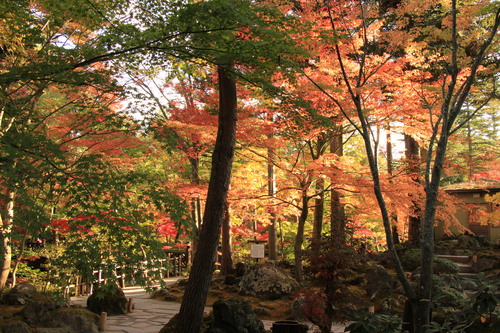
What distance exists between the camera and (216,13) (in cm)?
513

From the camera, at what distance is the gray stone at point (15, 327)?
281 inches

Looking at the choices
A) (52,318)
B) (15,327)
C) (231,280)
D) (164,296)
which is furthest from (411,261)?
(15,327)

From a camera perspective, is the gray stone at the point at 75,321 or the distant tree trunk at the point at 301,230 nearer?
the gray stone at the point at 75,321

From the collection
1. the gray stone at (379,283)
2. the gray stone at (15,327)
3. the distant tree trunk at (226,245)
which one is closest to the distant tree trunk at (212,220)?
the gray stone at (15,327)

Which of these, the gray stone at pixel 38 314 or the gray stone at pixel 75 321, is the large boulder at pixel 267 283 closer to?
the gray stone at pixel 75 321

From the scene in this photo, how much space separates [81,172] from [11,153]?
1.11 meters

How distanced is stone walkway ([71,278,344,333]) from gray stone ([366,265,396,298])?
8.17 feet

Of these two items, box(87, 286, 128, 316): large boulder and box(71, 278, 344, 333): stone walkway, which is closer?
box(71, 278, 344, 333): stone walkway

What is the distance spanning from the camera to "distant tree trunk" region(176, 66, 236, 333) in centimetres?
689

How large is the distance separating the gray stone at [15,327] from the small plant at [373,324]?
591 centimetres

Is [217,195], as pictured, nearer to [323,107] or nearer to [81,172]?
[81,172]

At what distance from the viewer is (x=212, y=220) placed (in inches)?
284

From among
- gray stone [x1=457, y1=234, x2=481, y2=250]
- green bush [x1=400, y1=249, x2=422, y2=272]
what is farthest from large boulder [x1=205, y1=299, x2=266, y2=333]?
gray stone [x1=457, y1=234, x2=481, y2=250]

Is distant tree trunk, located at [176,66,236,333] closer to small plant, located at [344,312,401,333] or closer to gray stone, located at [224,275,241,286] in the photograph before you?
small plant, located at [344,312,401,333]
